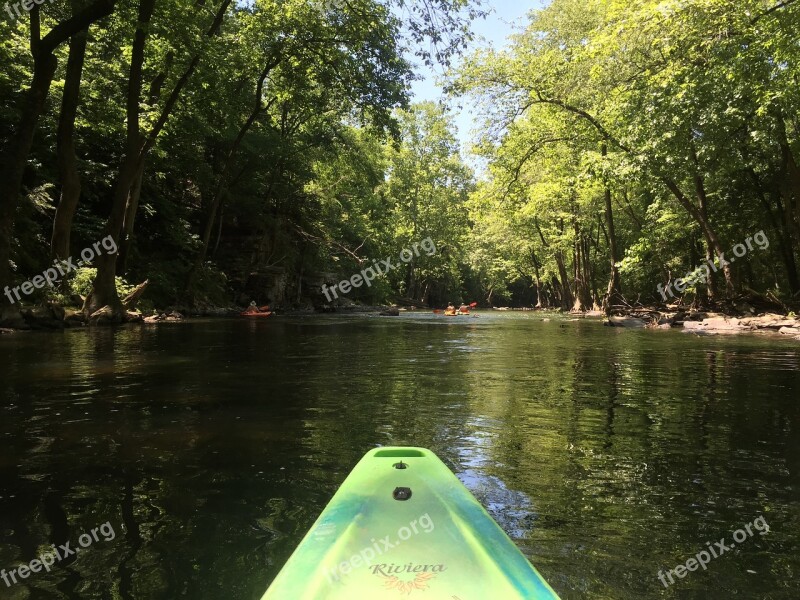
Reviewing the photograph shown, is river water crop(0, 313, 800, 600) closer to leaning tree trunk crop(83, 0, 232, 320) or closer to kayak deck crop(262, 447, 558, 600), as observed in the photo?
kayak deck crop(262, 447, 558, 600)

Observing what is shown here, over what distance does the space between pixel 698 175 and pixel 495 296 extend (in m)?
67.0

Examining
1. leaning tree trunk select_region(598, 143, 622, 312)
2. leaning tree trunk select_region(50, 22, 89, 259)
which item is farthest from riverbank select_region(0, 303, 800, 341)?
leaning tree trunk select_region(598, 143, 622, 312)

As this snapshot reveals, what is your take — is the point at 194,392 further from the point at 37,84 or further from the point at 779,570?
the point at 37,84

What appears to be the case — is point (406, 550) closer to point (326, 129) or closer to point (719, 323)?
point (719, 323)

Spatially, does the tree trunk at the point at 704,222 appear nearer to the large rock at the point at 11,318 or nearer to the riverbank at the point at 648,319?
the riverbank at the point at 648,319

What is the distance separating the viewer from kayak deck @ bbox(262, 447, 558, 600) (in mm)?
1910

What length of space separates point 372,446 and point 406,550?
2.88 m

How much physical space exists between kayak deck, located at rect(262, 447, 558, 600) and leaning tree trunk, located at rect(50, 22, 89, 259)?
680 inches

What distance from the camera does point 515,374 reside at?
9570 mm

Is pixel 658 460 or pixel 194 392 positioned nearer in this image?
pixel 658 460

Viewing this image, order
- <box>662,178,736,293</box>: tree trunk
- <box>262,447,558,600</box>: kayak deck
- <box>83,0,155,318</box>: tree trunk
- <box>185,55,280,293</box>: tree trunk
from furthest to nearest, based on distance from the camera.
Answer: <box>185,55,280,293</box>: tree trunk
<box>662,178,736,293</box>: tree trunk
<box>83,0,155,318</box>: tree trunk
<box>262,447,558,600</box>: kayak deck

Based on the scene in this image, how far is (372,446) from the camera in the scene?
16.5ft

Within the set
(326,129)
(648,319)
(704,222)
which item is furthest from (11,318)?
(648,319)

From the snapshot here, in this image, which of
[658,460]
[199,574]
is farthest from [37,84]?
[658,460]
